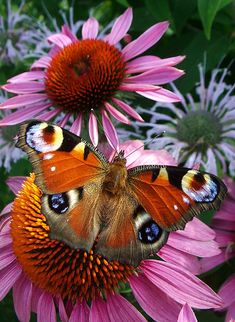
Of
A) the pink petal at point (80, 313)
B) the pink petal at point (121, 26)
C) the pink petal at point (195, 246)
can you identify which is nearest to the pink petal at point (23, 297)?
the pink petal at point (80, 313)

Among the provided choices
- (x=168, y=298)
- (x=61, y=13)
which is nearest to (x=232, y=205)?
(x=168, y=298)

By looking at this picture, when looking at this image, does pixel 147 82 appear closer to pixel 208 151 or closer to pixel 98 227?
pixel 208 151

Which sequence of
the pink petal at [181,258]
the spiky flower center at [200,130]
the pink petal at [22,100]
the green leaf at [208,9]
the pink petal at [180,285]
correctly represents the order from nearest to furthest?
the pink petal at [180,285] < the pink petal at [181,258] < the green leaf at [208,9] < the pink petal at [22,100] < the spiky flower center at [200,130]

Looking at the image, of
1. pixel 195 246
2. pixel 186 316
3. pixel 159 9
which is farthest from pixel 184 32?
pixel 186 316

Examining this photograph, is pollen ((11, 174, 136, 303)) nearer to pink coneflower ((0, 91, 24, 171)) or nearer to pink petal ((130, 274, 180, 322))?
pink petal ((130, 274, 180, 322))

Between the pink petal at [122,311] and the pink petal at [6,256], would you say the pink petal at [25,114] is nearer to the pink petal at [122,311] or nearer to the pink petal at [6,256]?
the pink petal at [6,256]
